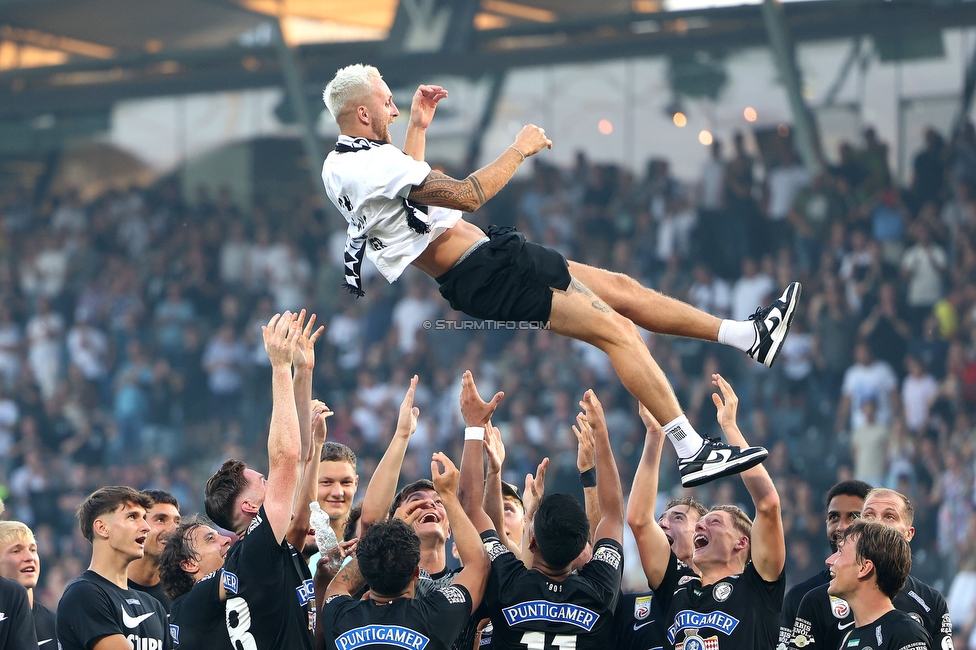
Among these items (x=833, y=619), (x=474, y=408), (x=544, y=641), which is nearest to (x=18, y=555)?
(x=474, y=408)

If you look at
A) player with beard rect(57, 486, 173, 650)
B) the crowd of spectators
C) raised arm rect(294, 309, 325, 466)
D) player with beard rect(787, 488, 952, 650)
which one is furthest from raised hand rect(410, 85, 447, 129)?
the crowd of spectators

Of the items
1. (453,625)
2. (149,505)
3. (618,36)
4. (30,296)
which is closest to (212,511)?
(149,505)

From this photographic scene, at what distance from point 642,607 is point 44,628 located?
116 inches

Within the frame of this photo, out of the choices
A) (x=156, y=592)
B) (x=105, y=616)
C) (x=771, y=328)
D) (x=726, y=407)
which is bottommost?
(x=156, y=592)

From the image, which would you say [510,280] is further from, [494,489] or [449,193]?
[494,489]

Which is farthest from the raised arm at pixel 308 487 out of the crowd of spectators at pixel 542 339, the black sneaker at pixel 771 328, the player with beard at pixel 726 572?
the crowd of spectators at pixel 542 339

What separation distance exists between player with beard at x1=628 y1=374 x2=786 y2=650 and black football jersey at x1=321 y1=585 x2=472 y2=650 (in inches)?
38.9

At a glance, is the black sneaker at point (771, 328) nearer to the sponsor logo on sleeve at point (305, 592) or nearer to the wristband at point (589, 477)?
the wristband at point (589, 477)

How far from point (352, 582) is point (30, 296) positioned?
14.2 metres

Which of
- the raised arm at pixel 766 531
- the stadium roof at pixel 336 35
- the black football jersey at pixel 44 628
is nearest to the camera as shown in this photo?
the raised arm at pixel 766 531

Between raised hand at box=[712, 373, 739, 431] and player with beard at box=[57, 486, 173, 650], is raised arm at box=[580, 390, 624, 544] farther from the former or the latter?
player with beard at box=[57, 486, 173, 650]

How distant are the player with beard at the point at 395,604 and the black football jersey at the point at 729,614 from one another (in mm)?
936

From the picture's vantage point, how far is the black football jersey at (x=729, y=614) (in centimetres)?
517

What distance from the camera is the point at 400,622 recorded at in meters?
4.73
